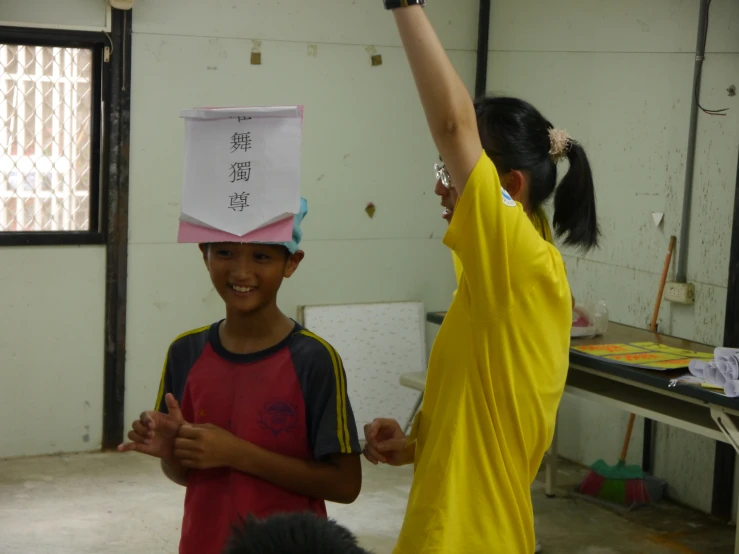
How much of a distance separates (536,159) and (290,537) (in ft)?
2.85

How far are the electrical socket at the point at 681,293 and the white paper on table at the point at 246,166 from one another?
2.65 m

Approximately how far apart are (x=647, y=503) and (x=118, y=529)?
2.08 m

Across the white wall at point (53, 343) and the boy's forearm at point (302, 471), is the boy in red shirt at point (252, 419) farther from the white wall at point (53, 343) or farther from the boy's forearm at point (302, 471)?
the white wall at point (53, 343)

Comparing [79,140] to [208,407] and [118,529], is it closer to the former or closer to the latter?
[118,529]

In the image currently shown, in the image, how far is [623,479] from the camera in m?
3.82

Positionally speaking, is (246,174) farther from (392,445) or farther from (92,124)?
(92,124)

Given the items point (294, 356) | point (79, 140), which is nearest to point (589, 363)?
point (294, 356)

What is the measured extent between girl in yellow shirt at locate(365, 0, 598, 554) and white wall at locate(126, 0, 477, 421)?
3.10 m

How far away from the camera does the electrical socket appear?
367cm

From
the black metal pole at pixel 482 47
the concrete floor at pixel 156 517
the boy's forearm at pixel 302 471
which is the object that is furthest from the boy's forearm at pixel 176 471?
the black metal pole at pixel 482 47

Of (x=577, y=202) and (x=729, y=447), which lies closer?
(x=577, y=202)

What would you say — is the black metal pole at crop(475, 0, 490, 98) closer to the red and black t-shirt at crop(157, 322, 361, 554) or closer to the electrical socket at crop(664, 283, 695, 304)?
the electrical socket at crop(664, 283, 695, 304)

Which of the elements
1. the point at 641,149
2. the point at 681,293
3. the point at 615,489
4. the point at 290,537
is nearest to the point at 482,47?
the point at 641,149

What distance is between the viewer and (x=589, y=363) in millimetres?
2988
